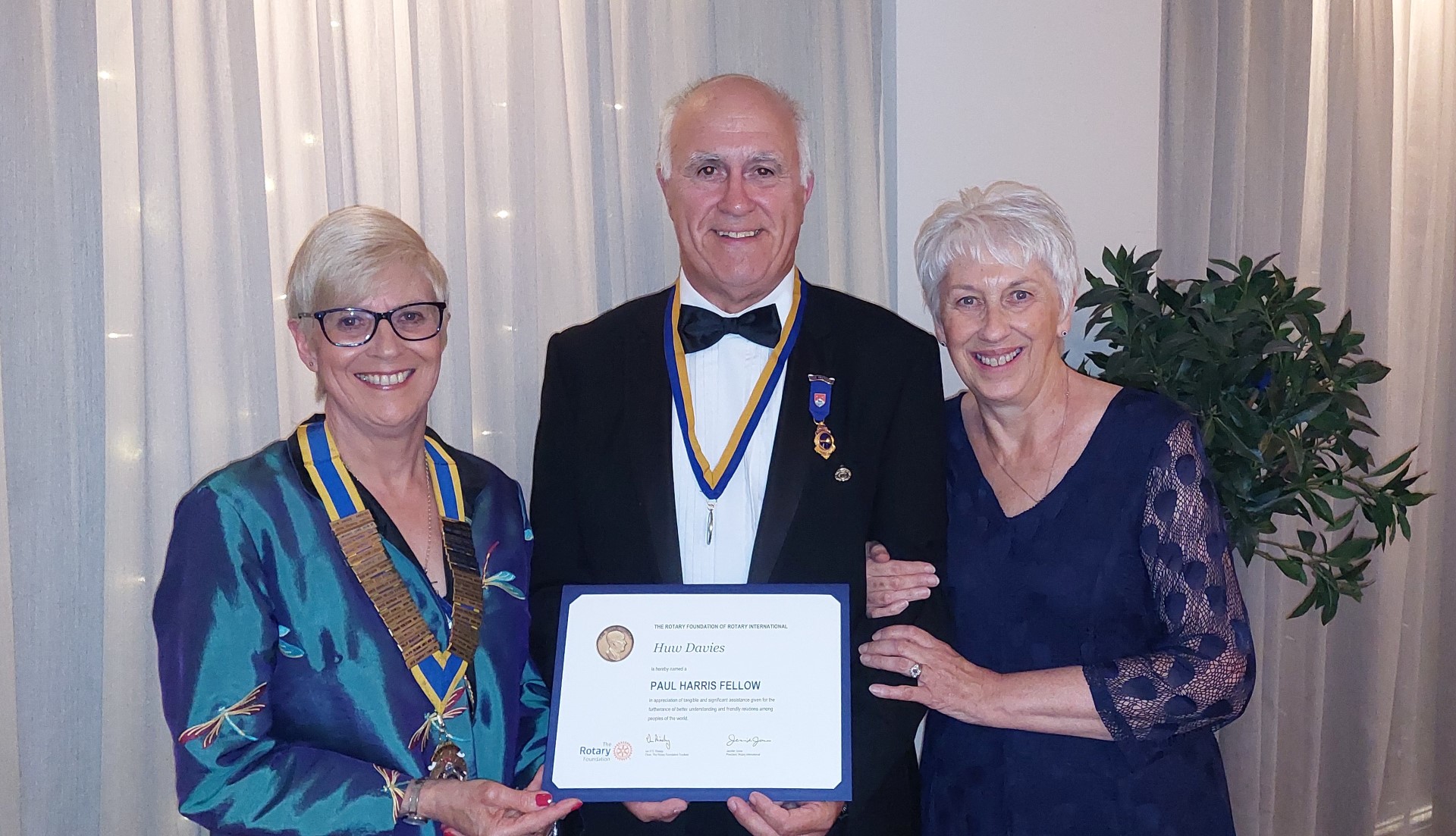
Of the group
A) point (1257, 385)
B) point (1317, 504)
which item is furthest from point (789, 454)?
point (1317, 504)

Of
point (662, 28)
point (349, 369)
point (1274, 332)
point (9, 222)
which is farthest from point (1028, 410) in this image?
point (9, 222)

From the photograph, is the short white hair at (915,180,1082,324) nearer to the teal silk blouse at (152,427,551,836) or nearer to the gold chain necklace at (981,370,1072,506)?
the gold chain necklace at (981,370,1072,506)

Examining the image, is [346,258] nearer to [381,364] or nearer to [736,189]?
[381,364]

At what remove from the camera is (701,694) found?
6.19 ft

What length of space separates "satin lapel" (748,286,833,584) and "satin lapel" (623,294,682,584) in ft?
0.54

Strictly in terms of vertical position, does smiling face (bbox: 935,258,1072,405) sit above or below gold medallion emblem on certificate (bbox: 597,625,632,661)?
above

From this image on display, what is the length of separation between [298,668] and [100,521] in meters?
0.98

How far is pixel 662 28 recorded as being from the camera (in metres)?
3.33

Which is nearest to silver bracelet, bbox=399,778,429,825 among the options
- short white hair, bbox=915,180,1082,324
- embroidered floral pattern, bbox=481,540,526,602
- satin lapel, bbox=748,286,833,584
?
embroidered floral pattern, bbox=481,540,526,602

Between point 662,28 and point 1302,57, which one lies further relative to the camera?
point 1302,57

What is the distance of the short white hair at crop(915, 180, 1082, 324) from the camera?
87.0 inches

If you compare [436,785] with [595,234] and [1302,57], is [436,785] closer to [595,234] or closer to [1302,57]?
[595,234]

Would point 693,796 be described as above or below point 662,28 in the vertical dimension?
below
